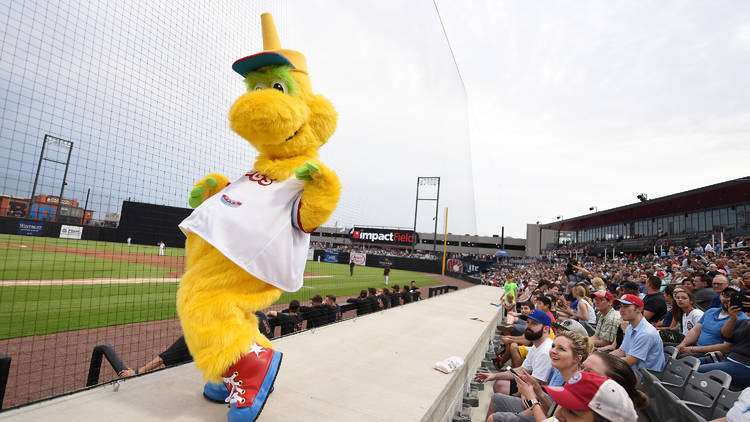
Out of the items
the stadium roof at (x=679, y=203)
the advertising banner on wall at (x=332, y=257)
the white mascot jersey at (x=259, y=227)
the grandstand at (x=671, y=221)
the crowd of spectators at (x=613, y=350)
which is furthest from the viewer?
the advertising banner on wall at (x=332, y=257)

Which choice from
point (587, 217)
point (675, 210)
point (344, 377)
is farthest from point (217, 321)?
point (587, 217)

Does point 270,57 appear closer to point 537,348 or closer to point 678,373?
point 537,348

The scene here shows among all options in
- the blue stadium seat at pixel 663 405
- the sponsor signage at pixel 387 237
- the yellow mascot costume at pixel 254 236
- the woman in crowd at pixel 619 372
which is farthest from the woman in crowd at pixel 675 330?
the sponsor signage at pixel 387 237

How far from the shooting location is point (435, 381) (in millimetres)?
3195

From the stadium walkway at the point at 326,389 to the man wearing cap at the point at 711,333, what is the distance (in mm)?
2534

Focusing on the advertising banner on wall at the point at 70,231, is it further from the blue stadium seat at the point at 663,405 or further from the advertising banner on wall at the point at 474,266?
the advertising banner on wall at the point at 474,266

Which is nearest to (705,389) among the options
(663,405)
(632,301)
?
(663,405)

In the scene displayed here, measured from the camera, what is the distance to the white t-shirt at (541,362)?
3.66 m

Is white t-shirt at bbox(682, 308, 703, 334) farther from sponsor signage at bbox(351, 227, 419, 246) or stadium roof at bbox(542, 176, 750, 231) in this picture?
sponsor signage at bbox(351, 227, 419, 246)

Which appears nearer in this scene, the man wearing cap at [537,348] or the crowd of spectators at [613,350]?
the crowd of spectators at [613,350]

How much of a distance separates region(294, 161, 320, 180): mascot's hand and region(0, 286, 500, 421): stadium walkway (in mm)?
1565

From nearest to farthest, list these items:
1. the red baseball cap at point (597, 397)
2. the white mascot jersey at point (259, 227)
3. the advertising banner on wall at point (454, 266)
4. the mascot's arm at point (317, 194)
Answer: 1. the red baseball cap at point (597, 397)
2. the white mascot jersey at point (259, 227)
3. the mascot's arm at point (317, 194)
4. the advertising banner on wall at point (454, 266)

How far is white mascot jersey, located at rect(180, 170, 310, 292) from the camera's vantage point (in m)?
2.19

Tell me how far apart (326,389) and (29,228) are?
3032cm
